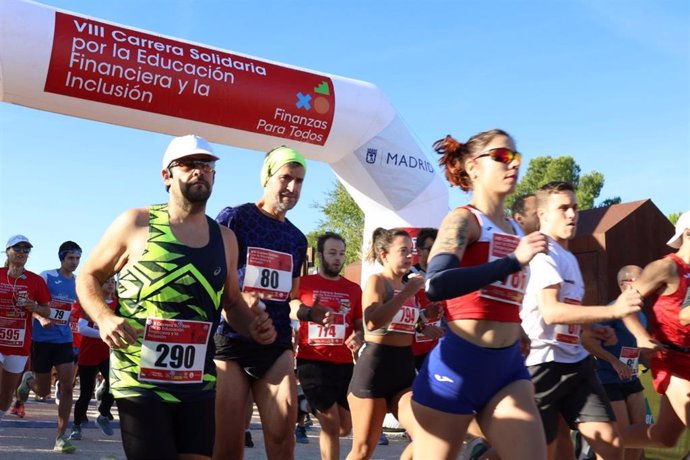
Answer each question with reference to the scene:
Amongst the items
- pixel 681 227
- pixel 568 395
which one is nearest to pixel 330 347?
pixel 568 395

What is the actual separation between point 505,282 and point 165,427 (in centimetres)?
147

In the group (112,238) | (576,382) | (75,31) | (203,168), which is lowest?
(576,382)

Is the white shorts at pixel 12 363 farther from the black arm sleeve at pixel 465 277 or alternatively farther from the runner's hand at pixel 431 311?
the black arm sleeve at pixel 465 277

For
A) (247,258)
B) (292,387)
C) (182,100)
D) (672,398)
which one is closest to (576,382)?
(672,398)

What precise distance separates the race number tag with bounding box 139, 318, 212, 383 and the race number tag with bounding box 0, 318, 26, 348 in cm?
586

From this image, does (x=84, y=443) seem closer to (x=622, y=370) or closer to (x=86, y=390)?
(x=86, y=390)

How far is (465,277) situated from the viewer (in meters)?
3.11

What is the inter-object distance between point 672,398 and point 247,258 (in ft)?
9.18

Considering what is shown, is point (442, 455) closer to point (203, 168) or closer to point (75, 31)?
point (203, 168)

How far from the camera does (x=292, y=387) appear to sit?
14.8ft

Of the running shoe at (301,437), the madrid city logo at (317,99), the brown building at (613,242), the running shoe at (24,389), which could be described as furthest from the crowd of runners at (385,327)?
the brown building at (613,242)

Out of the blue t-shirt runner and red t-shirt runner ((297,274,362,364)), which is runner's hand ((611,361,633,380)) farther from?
the blue t-shirt runner

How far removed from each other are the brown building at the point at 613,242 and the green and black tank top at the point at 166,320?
435 inches

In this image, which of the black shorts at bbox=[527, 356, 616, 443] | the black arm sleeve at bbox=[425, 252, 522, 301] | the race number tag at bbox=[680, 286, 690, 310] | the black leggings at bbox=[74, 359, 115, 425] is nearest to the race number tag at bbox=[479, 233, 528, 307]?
the black arm sleeve at bbox=[425, 252, 522, 301]
